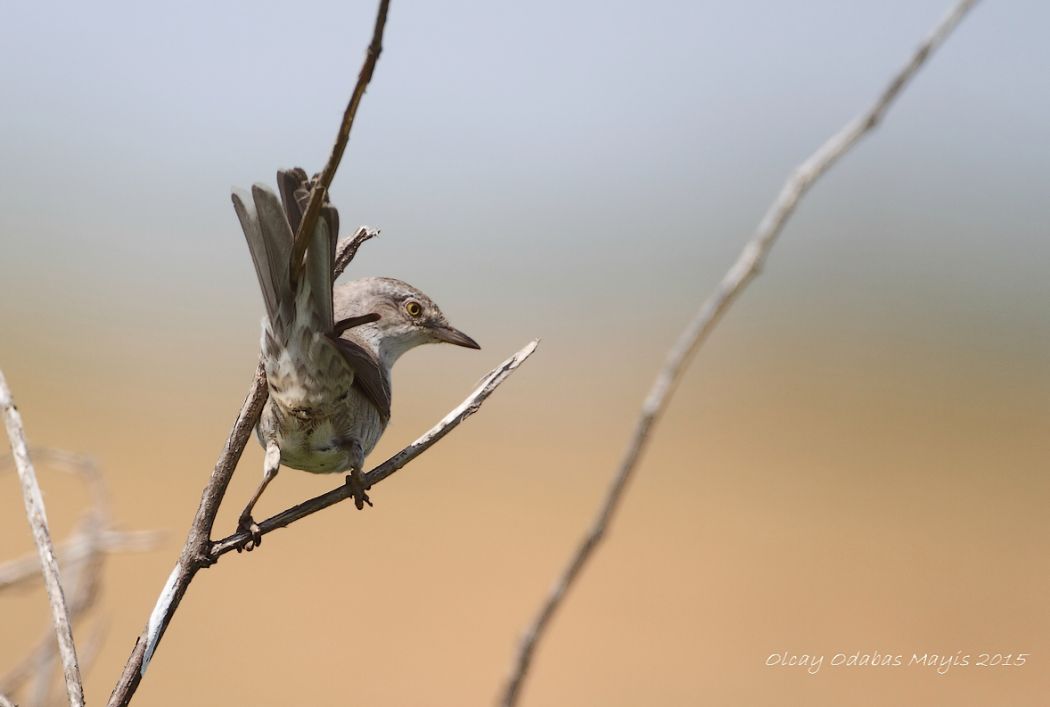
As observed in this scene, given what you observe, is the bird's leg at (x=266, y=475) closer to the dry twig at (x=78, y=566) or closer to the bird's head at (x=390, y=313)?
the dry twig at (x=78, y=566)

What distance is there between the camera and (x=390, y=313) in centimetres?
500

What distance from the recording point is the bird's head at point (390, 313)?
4879 millimetres

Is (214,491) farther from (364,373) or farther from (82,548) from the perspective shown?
(364,373)

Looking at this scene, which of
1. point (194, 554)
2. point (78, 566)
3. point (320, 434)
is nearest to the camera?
point (194, 554)

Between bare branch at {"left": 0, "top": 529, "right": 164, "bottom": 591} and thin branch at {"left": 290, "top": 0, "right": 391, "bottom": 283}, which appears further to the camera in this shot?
Answer: bare branch at {"left": 0, "top": 529, "right": 164, "bottom": 591}

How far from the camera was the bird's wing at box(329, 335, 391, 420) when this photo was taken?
377 cm

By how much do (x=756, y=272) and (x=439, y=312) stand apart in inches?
167

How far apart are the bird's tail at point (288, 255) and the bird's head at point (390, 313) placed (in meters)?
1.49

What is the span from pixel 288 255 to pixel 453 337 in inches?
89.2

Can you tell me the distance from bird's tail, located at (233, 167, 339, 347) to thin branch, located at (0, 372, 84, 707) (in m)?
0.94

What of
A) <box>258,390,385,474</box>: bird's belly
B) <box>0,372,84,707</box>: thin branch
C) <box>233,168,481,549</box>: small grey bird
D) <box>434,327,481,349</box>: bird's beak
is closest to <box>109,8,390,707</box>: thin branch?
<box>0,372,84,707</box>: thin branch

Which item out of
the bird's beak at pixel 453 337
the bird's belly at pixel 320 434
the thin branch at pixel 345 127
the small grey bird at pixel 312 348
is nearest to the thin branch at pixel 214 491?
the thin branch at pixel 345 127

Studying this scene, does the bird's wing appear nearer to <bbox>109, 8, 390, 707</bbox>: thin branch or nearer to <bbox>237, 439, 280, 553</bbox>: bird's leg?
<bbox>237, 439, 280, 553</bbox>: bird's leg

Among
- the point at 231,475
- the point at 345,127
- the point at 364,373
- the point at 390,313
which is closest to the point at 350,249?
the point at 364,373
